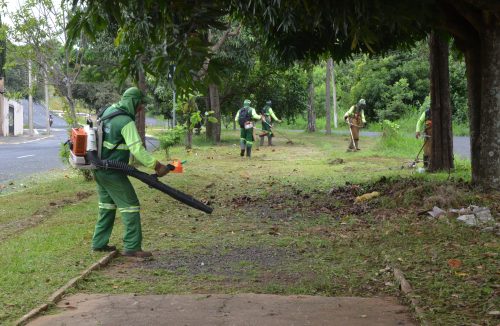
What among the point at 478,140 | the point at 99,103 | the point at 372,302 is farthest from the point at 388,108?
the point at 372,302

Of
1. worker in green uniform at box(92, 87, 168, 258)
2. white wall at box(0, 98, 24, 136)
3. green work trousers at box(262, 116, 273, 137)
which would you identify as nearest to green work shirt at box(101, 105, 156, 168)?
worker in green uniform at box(92, 87, 168, 258)

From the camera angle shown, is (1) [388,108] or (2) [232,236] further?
(1) [388,108]

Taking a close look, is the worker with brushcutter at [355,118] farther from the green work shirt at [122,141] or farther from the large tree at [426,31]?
the green work shirt at [122,141]

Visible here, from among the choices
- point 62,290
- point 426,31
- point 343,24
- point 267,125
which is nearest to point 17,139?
point 267,125

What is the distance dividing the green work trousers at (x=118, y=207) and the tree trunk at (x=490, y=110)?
17.4 feet

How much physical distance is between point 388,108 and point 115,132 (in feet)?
108

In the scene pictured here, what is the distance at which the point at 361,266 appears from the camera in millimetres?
6703

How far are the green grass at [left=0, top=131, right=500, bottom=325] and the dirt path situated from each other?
0.24 metres

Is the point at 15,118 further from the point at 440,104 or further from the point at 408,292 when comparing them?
the point at 408,292

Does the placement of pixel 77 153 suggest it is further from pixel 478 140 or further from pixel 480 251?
pixel 478 140

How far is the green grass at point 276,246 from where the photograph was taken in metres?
5.88

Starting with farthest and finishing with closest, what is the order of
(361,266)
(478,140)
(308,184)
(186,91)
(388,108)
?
1. (388,108)
2. (308,184)
3. (478,140)
4. (186,91)
5. (361,266)

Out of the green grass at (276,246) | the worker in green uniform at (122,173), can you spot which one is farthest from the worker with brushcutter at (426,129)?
the worker in green uniform at (122,173)

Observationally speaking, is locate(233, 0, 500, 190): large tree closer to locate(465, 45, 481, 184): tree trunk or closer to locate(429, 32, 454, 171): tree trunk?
locate(465, 45, 481, 184): tree trunk
